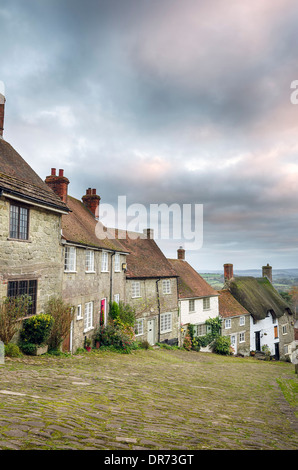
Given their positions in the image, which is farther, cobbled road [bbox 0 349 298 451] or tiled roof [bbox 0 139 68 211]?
tiled roof [bbox 0 139 68 211]

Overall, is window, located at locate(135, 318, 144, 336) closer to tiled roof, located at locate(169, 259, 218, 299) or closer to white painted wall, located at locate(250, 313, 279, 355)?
tiled roof, located at locate(169, 259, 218, 299)

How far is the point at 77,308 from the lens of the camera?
1639 cm

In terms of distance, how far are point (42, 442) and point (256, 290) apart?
38.8 metres

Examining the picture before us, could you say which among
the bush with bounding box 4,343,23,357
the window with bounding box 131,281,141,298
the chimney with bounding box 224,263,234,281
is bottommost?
the bush with bounding box 4,343,23,357

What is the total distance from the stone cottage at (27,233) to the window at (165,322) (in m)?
14.8

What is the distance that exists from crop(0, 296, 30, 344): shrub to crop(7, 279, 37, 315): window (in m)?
0.29

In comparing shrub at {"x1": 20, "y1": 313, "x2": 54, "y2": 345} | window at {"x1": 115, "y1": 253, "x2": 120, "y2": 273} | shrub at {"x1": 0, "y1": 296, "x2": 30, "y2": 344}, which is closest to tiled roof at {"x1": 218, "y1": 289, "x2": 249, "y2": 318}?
window at {"x1": 115, "y1": 253, "x2": 120, "y2": 273}

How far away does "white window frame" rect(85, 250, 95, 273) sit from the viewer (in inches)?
692

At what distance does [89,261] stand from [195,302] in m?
15.8

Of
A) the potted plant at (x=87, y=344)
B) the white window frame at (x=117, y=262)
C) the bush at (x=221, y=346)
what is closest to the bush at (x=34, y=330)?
the potted plant at (x=87, y=344)

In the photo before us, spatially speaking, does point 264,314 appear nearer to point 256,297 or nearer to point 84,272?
point 256,297

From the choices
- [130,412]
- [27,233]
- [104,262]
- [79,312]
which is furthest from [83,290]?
[130,412]

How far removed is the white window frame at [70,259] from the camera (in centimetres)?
1534
